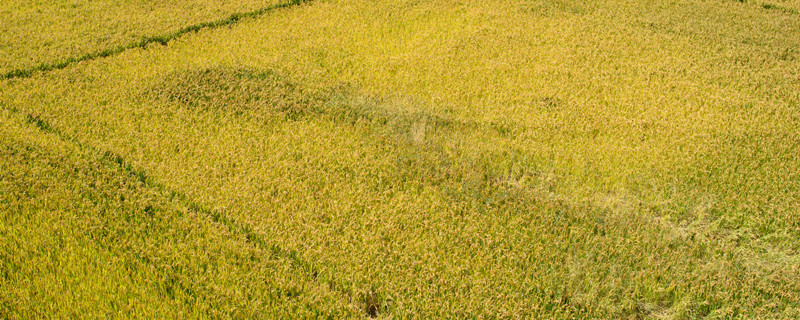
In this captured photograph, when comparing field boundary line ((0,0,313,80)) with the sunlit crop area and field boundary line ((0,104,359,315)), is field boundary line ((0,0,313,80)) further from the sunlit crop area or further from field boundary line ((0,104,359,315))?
field boundary line ((0,104,359,315))

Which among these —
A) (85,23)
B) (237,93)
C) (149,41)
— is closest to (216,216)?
(237,93)

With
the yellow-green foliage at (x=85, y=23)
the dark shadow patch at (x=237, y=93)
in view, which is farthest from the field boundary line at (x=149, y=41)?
the dark shadow patch at (x=237, y=93)

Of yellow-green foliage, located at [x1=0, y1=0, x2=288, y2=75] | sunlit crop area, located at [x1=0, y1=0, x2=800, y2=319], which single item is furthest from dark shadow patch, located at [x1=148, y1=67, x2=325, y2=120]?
yellow-green foliage, located at [x1=0, y1=0, x2=288, y2=75]

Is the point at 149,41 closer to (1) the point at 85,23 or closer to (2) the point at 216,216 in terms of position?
(1) the point at 85,23

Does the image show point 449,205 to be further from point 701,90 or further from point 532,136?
point 701,90

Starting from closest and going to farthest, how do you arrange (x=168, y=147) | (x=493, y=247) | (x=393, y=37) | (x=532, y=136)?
(x=493, y=247)
(x=168, y=147)
(x=532, y=136)
(x=393, y=37)

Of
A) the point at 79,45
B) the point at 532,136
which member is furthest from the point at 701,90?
the point at 79,45
